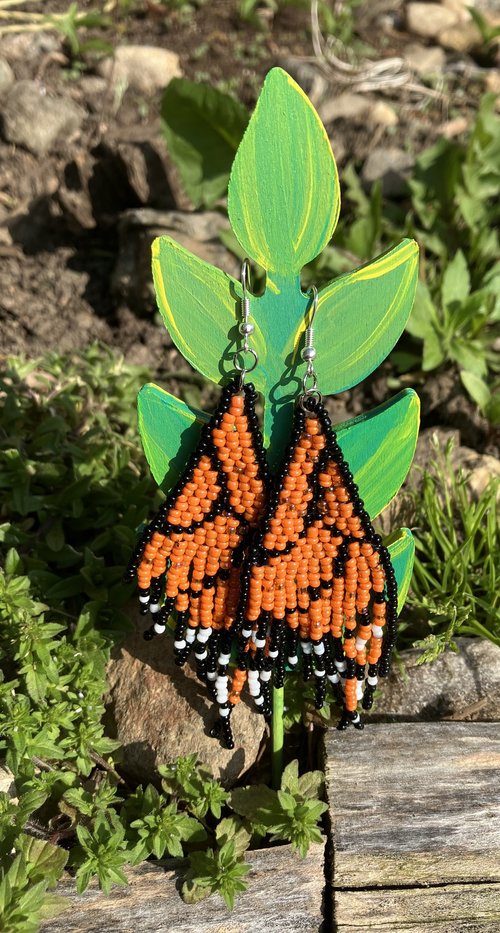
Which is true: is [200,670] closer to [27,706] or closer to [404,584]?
[27,706]

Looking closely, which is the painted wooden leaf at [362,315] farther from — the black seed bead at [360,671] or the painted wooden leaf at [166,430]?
the black seed bead at [360,671]

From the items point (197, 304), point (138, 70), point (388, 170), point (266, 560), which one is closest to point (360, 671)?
point (266, 560)

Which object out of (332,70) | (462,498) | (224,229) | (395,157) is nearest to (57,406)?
(224,229)

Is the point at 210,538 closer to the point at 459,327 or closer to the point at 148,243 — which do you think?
the point at 459,327

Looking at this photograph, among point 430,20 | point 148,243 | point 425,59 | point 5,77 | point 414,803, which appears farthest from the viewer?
point 430,20

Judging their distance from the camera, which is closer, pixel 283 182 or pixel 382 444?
pixel 283 182

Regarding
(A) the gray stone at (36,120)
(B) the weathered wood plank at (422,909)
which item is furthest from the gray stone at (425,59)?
(B) the weathered wood plank at (422,909)
